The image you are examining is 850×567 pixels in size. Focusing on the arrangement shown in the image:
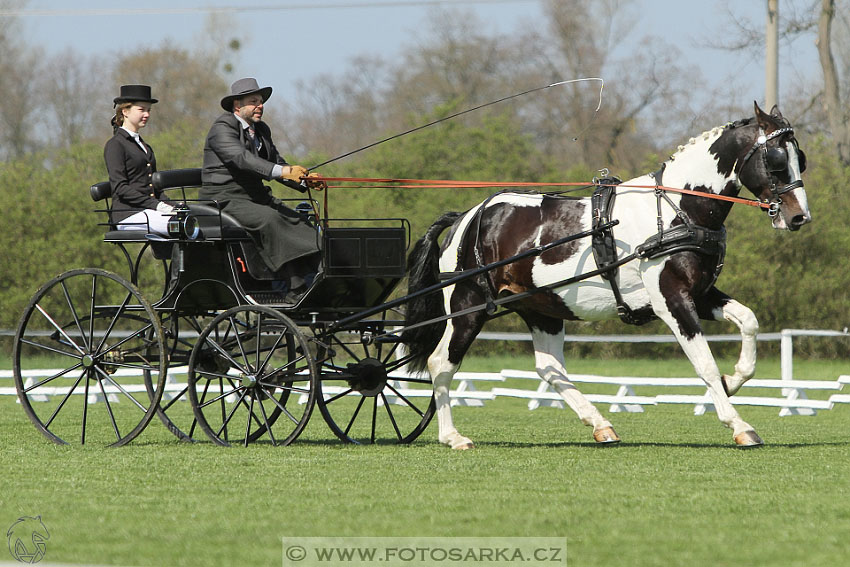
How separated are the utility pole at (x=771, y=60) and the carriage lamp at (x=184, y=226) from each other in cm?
1228

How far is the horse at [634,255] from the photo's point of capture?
798 centimetres

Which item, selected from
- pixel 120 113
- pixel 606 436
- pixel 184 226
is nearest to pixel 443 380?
pixel 606 436

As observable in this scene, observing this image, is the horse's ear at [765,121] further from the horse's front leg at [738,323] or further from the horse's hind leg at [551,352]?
the horse's hind leg at [551,352]

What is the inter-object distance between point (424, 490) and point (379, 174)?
67.1 ft

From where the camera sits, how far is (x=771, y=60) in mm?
19016

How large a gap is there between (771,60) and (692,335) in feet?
39.8

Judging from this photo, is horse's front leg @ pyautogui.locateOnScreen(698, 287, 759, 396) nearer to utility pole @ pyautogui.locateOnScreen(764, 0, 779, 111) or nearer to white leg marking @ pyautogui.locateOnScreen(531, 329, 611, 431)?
white leg marking @ pyautogui.locateOnScreen(531, 329, 611, 431)

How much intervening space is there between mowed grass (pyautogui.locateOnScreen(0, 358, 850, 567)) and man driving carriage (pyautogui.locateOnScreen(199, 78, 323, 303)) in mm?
1263

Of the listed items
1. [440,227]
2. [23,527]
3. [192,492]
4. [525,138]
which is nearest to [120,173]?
[440,227]

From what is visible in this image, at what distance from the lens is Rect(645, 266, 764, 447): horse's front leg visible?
800 centimetres

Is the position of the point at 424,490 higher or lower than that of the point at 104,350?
lower

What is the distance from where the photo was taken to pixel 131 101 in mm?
9125

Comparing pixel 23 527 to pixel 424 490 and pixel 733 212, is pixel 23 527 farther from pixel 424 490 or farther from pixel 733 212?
pixel 733 212

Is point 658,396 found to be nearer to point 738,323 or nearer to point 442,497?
point 738,323
